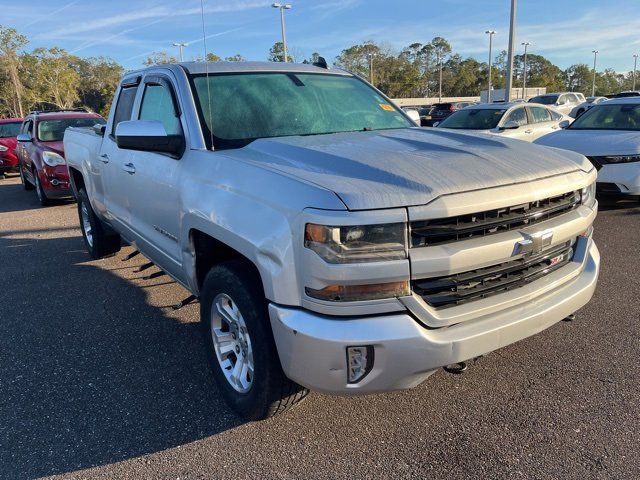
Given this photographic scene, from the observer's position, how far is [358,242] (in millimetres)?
2203

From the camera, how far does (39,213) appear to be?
9.97 meters

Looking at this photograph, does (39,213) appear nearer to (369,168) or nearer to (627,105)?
(369,168)

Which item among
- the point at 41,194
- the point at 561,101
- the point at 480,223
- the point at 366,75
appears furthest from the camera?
the point at 366,75

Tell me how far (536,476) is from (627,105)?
8215mm

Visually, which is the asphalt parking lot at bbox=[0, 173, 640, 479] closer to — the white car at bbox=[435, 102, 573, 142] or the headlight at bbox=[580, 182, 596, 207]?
the headlight at bbox=[580, 182, 596, 207]

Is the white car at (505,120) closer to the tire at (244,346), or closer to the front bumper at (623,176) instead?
the front bumper at (623,176)

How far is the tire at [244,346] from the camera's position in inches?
99.3

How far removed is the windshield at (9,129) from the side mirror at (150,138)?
15745 mm

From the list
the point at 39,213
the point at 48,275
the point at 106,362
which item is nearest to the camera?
the point at 106,362

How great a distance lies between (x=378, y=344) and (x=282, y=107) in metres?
2.02

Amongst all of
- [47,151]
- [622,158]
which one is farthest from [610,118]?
[47,151]

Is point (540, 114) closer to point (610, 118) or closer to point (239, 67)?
point (610, 118)

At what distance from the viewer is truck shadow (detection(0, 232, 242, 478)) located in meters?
2.76

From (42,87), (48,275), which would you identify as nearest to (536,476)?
(48,275)
